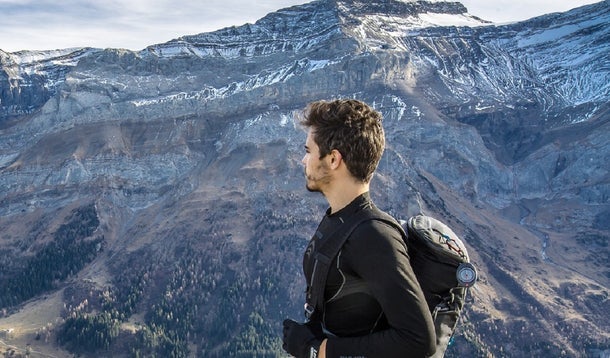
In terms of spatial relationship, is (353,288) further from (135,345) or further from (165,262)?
(165,262)

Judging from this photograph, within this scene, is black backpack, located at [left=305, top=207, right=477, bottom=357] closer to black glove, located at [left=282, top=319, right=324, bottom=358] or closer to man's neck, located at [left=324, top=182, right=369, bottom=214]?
black glove, located at [left=282, top=319, right=324, bottom=358]

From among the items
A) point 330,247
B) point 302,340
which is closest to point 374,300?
point 330,247

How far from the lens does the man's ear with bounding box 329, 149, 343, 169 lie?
8250mm

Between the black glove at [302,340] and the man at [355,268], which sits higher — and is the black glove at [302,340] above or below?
below

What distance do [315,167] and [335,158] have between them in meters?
0.36

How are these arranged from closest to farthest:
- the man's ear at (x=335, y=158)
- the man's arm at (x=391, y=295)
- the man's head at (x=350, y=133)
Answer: the man's arm at (x=391, y=295), the man's head at (x=350, y=133), the man's ear at (x=335, y=158)

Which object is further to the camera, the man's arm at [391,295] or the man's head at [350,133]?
the man's head at [350,133]

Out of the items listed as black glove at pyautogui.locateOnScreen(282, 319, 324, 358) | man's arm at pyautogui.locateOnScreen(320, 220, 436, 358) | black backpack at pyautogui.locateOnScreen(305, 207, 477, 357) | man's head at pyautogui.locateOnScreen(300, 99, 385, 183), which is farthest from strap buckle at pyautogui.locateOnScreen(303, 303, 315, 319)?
man's head at pyautogui.locateOnScreen(300, 99, 385, 183)

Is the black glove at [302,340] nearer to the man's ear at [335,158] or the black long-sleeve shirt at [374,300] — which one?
the black long-sleeve shirt at [374,300]

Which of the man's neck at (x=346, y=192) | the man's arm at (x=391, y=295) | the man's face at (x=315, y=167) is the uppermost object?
the man's face at (x=315, y=167)

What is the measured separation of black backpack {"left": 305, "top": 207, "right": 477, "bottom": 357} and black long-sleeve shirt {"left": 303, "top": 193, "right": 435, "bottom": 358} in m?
0.14

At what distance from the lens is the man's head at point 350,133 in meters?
8.15

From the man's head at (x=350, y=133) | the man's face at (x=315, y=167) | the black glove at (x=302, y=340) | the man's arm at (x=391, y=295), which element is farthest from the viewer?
the man's face at (x=315, y=167)

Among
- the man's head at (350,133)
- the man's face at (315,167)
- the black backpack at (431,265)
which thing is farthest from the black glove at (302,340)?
the man's head at (350,133)
